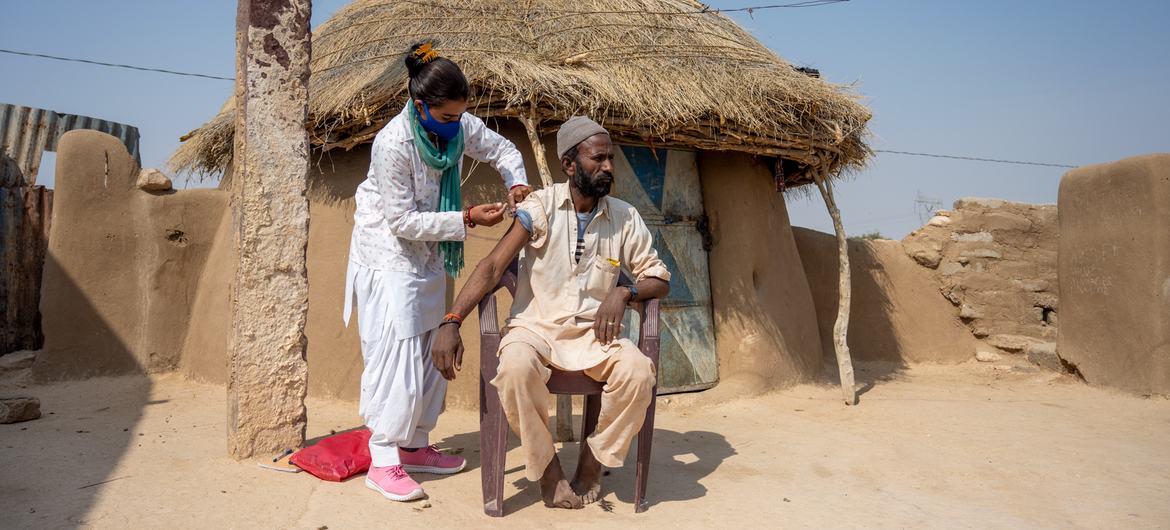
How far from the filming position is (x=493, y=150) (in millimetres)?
3809

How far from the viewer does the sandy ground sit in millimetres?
3176

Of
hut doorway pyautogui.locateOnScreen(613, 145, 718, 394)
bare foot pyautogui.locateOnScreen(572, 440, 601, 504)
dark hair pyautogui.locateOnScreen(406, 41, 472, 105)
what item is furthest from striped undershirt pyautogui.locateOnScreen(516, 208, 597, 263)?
hut doorway pyautogui.locateOnScreen(613, 145, 718, 394)

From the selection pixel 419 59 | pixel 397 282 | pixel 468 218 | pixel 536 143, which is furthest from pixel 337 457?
pixel 536 143

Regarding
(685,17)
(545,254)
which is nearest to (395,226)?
(545,254)

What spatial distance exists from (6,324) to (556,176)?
4.72 meters

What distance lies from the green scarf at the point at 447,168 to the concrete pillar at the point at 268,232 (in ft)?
2.51

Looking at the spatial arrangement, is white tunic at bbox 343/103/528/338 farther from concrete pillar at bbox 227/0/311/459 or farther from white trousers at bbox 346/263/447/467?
concrete pillar at bbox 227/0/311/459

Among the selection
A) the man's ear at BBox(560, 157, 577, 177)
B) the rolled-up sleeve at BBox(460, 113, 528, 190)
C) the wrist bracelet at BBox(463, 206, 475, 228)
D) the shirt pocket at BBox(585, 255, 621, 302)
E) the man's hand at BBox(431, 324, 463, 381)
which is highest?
the rolled-up sleeve at BBox(460, 113, 528, 190)

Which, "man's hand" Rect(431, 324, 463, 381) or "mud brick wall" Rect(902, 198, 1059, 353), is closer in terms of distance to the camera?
"man's hand" Rect(431, 324, 463, 381)

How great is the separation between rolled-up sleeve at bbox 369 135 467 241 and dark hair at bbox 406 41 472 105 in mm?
222

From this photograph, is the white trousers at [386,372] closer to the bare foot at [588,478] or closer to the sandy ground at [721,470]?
the sandy ground at [721,470]

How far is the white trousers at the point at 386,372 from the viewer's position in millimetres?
3371

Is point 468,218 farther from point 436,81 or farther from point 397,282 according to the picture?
point 436,81

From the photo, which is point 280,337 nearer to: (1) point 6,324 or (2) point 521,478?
(2) point 521,478
